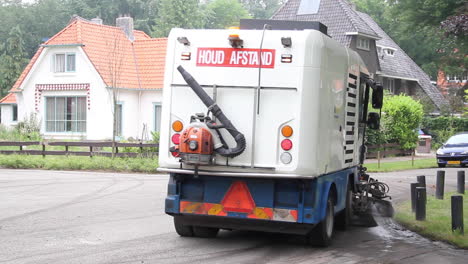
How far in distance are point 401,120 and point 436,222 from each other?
976 inches

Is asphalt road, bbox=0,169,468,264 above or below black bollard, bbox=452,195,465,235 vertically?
below

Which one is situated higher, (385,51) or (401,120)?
(385,51)

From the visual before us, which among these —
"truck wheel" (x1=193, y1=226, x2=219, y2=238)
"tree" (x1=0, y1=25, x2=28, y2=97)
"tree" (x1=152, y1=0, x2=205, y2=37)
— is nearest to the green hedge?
"tree" (x1=152, y1=0, x2=205, y2=37)

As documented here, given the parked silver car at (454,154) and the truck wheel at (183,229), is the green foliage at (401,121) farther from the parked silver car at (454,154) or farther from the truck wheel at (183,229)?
the truck wheel at (183,229)

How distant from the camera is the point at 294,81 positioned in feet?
29.9

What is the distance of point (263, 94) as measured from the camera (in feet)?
30.3

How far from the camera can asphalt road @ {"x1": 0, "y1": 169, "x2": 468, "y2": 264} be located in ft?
29.3

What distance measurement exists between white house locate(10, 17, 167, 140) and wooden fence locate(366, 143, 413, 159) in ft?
39.3

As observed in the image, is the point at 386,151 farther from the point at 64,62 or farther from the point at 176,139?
the point at 176,139

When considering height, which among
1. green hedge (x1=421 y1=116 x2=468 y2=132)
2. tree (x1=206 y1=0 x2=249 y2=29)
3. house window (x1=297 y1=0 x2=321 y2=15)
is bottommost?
green hedge (x1=421 y1=116 x2=468 y2=132)

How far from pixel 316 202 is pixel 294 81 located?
5.34ft

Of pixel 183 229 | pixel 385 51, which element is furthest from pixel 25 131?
A: pixel 385 51

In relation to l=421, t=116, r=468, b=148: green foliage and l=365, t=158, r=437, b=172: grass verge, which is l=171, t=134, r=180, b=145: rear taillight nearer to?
l=365, t=158, r=437, b=172: grass verge

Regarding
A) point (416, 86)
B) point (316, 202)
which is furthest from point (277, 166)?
point (416, 86)
